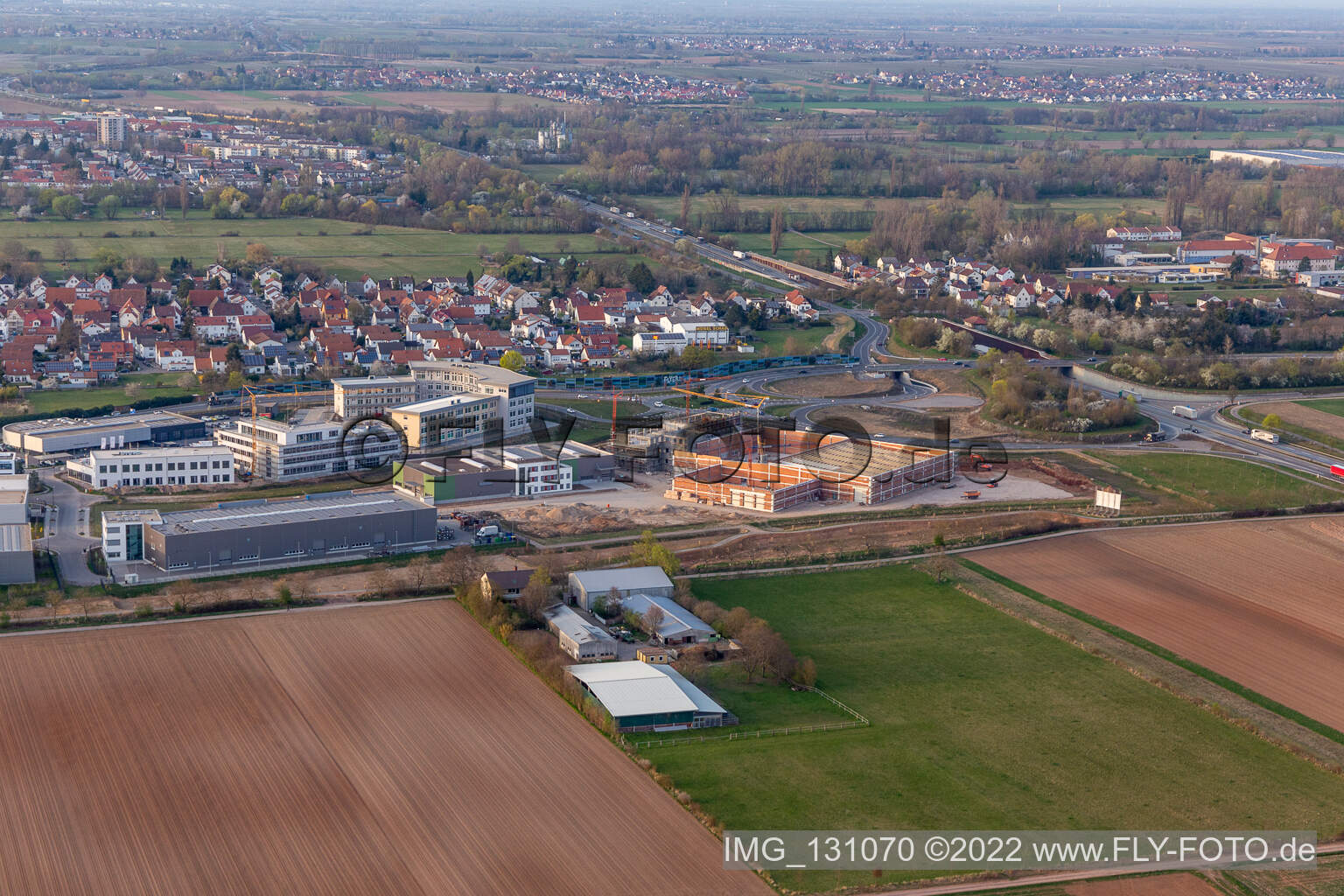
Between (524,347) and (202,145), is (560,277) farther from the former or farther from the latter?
(202,145)

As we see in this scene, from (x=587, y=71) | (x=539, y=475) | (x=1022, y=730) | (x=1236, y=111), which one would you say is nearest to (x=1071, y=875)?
(x=1022, y=730)

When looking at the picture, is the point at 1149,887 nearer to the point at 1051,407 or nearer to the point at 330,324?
the point at 1051,407

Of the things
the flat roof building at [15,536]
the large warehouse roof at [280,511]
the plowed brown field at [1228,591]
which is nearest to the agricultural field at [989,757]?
the plowed brown field at [1228,591]

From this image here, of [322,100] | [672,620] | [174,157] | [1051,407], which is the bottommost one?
[672,620]

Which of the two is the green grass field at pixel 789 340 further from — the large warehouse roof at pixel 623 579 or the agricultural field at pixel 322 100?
the agricultural field at pixel 322 100

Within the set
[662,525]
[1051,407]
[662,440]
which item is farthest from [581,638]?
[1051,407]

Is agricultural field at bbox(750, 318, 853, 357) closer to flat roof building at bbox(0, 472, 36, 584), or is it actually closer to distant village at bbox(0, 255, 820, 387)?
distant village at bbox(0, 255, 820, 387)
